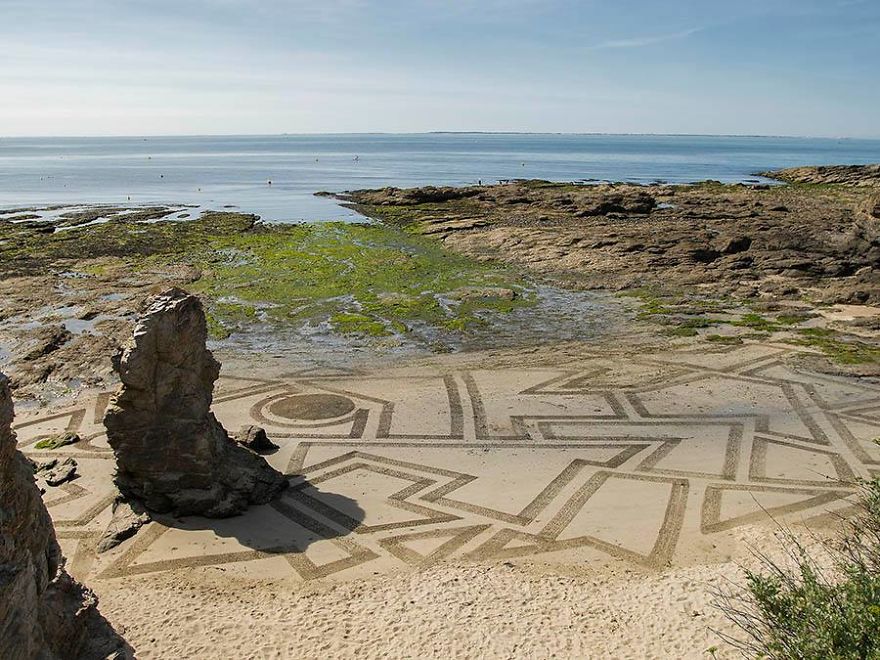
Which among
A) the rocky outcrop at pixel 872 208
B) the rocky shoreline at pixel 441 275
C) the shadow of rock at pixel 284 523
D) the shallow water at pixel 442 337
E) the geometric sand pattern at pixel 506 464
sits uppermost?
the rocky outcrop at pixel 872 208

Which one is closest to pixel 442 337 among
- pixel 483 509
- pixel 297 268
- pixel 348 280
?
pixel 348 280

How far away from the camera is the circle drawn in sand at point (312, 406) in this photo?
22391mm

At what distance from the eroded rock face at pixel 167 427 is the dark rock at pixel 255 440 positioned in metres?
2.71

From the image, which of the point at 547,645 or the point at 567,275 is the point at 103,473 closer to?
the point at 547,645

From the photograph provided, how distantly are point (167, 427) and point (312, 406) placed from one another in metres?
6.93

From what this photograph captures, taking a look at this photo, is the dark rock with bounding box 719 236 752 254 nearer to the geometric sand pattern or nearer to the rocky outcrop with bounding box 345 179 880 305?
the rocky outcrop with bounding box 345 179 880 305

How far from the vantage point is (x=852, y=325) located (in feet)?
104

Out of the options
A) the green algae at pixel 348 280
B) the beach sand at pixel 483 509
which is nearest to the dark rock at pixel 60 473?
the beach sand at pixel 483 509

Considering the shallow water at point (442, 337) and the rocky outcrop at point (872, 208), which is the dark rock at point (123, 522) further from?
the rocky outcrop at point (872, 208)

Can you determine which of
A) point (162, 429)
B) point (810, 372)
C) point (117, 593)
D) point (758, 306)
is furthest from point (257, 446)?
point (758, 306)

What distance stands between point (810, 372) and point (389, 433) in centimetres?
1596

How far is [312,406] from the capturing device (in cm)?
2308

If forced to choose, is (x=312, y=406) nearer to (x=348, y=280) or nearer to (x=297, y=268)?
(x=348, y=280)

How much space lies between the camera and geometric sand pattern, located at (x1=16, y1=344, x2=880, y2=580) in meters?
15.0
